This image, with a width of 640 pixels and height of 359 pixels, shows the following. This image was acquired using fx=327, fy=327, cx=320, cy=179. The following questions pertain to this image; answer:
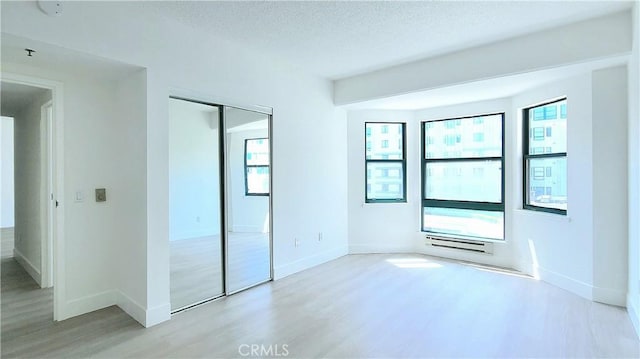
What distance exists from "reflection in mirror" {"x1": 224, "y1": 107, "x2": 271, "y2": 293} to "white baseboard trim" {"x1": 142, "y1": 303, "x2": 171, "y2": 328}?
736 millimetres

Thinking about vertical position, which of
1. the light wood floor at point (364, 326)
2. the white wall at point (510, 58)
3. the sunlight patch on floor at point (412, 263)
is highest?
the white wall at point (510, 58)

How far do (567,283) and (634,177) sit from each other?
4.70ft

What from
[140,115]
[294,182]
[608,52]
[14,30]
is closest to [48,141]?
[140,115]

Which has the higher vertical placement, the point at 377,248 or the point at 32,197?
the point at 32,197

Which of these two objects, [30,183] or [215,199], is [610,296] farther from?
[30,183]

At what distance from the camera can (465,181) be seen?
5156mm

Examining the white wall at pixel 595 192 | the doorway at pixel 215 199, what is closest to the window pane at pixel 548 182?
the white wall at pixel 595 192

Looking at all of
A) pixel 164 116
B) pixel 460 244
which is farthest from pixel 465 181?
pixel 164 116

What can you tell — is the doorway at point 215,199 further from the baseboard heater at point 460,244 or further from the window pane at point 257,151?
the baseboard heater at point 460,244

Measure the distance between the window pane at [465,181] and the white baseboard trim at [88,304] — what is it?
15.1 ft

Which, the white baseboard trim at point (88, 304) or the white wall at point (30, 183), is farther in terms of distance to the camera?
the white wall at point (30, 183)

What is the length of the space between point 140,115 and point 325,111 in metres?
2.67

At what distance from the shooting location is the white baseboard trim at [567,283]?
3.45 m

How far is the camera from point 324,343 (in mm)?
2578
